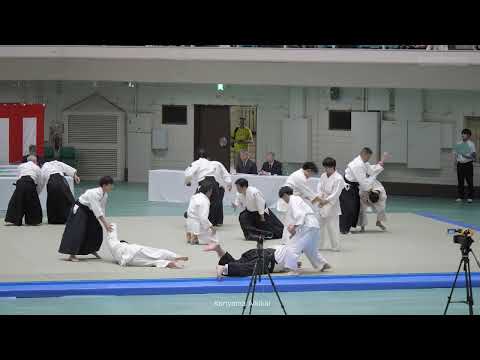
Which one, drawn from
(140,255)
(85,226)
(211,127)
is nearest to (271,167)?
(211,127)

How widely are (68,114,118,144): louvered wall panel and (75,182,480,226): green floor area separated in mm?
1962

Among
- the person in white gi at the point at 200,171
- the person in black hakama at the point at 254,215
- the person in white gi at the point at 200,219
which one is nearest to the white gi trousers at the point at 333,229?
the person in black hakama at the point at 254,215

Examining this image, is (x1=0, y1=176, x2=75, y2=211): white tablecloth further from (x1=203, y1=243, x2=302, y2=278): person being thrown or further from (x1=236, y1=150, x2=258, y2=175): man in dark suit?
(x1=203, y1=243, x2=302, y2=278): person being thrown

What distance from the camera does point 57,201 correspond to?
16.5 m

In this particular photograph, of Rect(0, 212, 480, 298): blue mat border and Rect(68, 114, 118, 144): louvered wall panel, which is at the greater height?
Rect(68, 114, 118, 144): louvered wall panel

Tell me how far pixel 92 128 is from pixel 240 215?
10.6 meters

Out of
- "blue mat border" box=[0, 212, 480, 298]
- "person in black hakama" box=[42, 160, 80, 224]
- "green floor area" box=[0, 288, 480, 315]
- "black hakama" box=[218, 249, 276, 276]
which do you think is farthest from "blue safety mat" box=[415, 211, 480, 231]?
"person in black hakama" box=[42, 160, 80, 224]

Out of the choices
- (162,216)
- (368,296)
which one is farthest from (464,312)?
(162,216)

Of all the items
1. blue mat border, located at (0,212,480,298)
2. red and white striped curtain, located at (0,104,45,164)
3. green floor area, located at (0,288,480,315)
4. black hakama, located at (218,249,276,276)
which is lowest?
green floor area, located at (0,288,480,315)

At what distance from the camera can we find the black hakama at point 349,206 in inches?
613

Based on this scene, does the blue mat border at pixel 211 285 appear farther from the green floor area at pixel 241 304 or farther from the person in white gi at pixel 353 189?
the person in white gi at pixel 353 189

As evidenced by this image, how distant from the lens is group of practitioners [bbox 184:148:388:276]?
11.8 meters

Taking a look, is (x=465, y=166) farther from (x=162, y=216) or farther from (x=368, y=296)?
(x=368, y=296)

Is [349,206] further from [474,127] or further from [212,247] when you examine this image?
[474,127]
